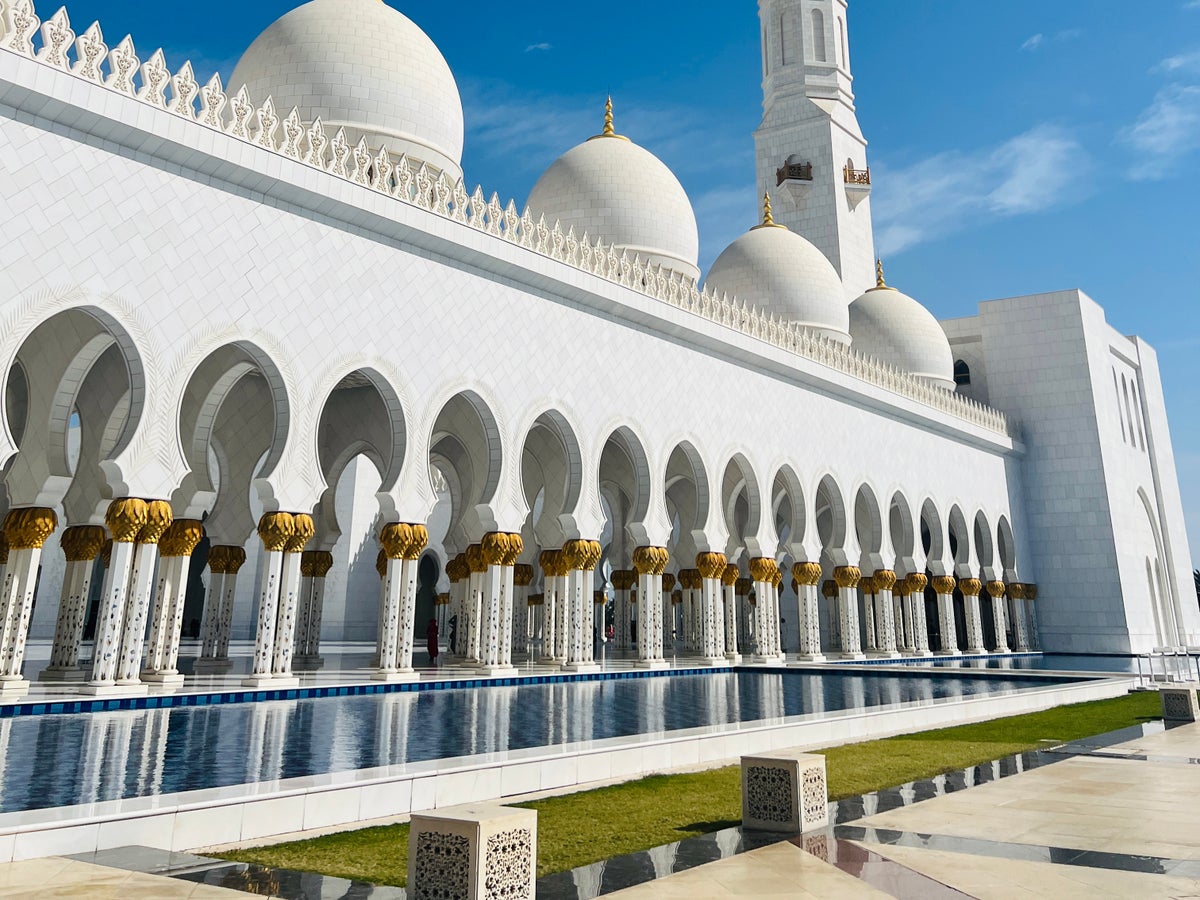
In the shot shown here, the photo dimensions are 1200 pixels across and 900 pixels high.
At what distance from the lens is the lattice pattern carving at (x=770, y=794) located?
3.25m

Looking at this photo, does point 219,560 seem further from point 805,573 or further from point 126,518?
point 805,573

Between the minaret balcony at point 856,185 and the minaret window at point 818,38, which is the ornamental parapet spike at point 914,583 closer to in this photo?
the minaret balcony at point 856,185

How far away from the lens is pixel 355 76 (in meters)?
11.2

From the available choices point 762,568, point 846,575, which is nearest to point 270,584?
point 762,568

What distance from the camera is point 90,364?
8.63m

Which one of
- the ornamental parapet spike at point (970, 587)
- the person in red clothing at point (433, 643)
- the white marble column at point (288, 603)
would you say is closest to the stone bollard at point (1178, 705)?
the white marble column at point (288, 603)

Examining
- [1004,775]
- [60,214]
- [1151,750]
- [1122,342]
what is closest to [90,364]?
[60,214]

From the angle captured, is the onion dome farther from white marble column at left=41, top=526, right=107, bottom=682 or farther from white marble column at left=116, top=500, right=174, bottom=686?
white marble column at left=116, top=500, right=174, bottom=686

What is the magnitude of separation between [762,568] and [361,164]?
292 inches

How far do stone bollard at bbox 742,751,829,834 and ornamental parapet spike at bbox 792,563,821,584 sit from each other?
35.6 ft

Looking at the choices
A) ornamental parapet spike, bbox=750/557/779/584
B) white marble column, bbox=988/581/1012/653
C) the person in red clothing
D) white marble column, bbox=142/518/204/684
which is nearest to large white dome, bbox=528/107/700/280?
ornamental parapet spike, bbox=750/557/779/584

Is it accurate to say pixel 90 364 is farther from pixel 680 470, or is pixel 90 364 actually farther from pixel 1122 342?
pixel 1122 342

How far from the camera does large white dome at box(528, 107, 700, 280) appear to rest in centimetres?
1442

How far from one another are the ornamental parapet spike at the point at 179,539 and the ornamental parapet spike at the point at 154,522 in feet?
2.60
